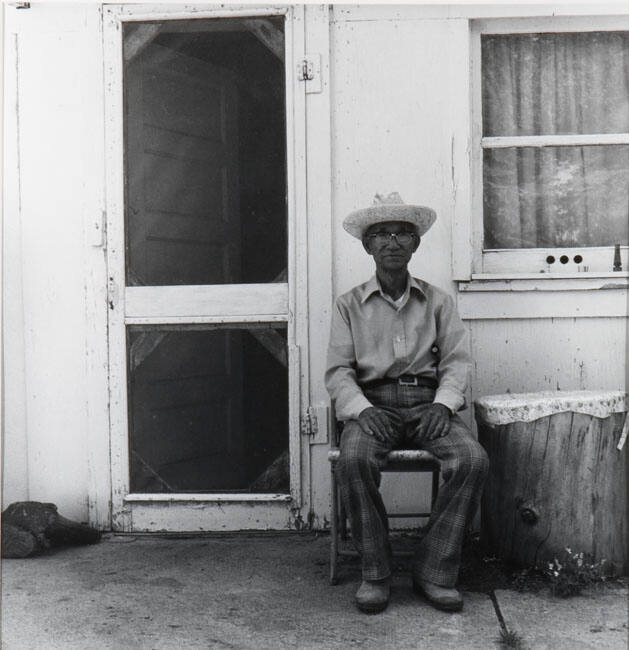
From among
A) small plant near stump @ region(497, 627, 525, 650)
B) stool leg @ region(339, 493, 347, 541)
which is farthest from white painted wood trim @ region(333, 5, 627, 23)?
small plant near stump @ region(497, 627, 525, 650)

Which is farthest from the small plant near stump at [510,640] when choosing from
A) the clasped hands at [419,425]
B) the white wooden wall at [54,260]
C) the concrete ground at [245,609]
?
the white wooden wall at [54,260]

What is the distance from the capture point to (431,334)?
3557 mm

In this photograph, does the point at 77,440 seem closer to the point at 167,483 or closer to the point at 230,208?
the point at 167,483

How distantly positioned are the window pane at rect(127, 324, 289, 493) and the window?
135 centimetres

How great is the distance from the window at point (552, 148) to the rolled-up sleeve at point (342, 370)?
3.11 feet

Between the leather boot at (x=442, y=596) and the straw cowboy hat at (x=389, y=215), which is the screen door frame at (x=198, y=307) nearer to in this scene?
the straw cowboy hat at (x=389, y=215)

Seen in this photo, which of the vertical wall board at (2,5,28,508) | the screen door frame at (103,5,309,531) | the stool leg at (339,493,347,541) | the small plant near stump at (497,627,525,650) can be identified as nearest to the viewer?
the small plant near stump at (497,627,525,650)

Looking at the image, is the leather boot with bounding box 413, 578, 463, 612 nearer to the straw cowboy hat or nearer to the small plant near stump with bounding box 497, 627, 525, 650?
the small plant near stump with bounding box 497, 627, 525, 650

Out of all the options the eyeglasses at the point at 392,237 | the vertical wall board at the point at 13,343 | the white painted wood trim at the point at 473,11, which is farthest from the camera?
the vertical wall board at the point at 13,343

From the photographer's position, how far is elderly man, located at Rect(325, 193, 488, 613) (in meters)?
3.19

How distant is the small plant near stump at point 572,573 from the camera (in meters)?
3.24

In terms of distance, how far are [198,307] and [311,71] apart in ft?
4.41

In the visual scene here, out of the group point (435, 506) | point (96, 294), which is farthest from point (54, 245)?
point (435, 506)

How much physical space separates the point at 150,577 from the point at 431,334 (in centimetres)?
168
